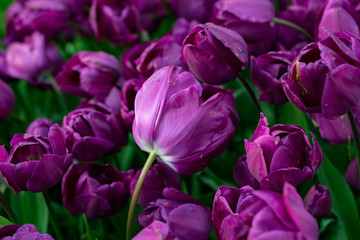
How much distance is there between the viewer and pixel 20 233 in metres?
0.42

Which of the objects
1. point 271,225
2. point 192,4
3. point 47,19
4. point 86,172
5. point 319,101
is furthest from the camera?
point 47,19

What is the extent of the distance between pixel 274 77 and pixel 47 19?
550 mm

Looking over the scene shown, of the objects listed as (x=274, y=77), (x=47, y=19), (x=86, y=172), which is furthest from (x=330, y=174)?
(x=47, y=19)

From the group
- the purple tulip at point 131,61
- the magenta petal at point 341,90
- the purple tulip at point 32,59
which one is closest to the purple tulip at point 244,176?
the magenta petal at point 341,90

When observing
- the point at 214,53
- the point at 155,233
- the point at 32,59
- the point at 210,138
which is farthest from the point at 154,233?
the point at 32,59

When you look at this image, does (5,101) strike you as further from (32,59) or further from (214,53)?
(214,53)

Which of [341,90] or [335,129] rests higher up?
[341,90]

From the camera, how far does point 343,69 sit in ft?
1.37

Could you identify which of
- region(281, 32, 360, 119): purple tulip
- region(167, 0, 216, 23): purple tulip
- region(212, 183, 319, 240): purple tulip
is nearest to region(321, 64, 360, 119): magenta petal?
region(281, 32, 360, 119): purple tulip

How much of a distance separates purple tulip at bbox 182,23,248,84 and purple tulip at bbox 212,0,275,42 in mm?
88

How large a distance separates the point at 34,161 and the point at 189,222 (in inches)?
6.7

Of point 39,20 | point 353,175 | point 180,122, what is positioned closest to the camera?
point 180,122

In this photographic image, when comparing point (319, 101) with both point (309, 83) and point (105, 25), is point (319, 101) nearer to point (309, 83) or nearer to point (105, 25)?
point (309, 83)

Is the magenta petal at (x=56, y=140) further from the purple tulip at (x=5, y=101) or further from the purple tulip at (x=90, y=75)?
the purple tulip at (x=5, y=101)
